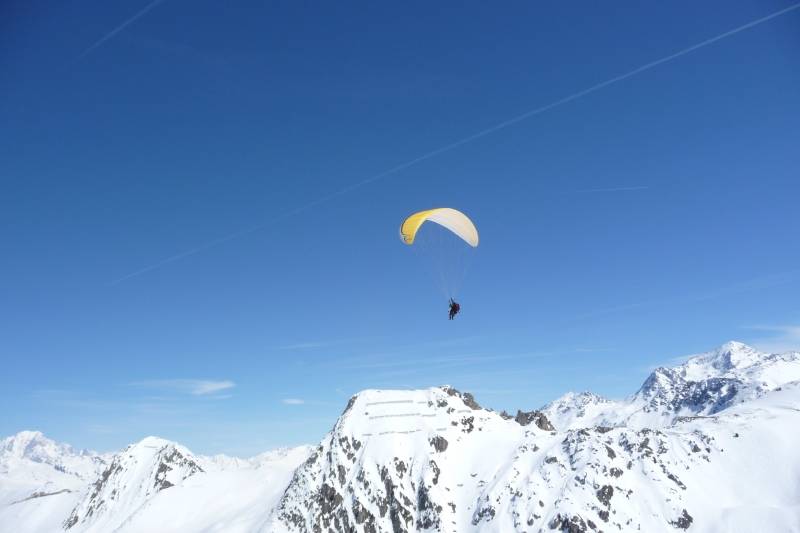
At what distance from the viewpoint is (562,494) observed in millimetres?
121750

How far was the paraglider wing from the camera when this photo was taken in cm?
6022

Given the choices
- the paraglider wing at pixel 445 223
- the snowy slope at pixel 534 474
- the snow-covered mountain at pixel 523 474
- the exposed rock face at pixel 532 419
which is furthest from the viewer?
the exposed rock face at pixel 532 419

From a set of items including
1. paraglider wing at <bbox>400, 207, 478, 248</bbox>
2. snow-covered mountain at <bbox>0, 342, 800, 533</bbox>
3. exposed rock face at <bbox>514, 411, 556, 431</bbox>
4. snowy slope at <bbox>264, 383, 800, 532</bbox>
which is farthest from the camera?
exposed rock face at <bbox>514, 411, 556, 431</bbox>

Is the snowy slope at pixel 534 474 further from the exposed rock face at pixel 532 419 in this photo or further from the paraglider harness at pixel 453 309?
the paraglider harness at pixel 453 309

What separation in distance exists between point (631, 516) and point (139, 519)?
165805 mm

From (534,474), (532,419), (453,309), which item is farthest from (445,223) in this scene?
(532,419)

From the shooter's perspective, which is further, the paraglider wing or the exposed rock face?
the exposed rock face

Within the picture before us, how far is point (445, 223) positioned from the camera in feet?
206

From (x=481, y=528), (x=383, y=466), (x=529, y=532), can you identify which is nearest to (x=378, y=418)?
(x=383, y=466)

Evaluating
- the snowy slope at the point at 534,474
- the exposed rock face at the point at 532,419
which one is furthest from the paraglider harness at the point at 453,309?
the exposed rock face at the point at 532,419

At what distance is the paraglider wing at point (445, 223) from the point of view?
198ft

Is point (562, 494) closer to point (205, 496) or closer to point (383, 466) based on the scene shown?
point (383, 466)

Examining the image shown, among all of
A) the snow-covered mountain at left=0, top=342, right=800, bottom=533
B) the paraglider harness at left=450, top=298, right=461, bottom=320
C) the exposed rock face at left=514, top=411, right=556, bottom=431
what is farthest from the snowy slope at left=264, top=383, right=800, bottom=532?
the paraglider harness at left=450, top=298, right=461, bottom=320

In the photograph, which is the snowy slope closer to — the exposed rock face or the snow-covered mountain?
the snow-covered mountain
